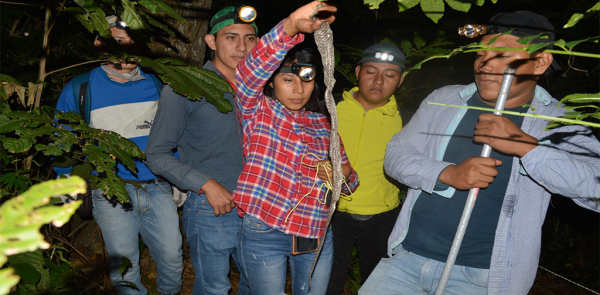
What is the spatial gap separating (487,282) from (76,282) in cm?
285

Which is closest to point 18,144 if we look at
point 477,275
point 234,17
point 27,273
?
point 27,273

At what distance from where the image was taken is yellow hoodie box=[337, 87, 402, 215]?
10.0ft

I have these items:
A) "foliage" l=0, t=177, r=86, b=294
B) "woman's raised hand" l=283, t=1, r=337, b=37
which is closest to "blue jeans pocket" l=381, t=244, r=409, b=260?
"woman's raised hand" l=283, t=1, r=337, b=37

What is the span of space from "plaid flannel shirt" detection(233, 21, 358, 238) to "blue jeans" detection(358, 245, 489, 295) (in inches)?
17.3

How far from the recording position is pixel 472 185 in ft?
6.05

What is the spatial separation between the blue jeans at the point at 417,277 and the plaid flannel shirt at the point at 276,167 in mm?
440

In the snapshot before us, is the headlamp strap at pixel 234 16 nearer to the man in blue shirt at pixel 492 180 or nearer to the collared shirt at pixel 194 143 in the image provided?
the collared shirt at pixel 194 143

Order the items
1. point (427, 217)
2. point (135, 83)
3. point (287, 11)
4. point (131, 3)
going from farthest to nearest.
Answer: point (287, 11), point (135, 83), point (427, 217), point (131, 3)

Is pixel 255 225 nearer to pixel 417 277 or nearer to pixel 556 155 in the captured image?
pixel 417 277

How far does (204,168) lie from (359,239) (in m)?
1.45

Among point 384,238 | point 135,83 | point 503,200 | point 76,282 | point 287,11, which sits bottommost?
point 76,282

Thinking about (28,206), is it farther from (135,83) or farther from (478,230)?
(135,83)

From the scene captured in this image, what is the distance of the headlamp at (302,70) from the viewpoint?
2.42m

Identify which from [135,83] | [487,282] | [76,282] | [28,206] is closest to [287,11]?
[135,83]
